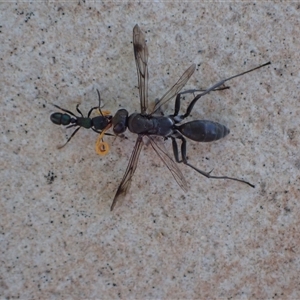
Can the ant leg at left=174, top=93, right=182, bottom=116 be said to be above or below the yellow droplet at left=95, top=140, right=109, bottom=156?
above

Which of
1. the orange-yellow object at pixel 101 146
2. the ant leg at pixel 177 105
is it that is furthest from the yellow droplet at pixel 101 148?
the ant leg at pixel 177 105

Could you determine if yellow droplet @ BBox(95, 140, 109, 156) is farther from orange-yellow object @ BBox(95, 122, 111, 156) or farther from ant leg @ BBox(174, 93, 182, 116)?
ant leg @ BBox(174, 93, 182, 116)

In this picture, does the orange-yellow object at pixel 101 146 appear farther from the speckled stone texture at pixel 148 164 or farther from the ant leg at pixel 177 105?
the ant leg at pixel 177 105

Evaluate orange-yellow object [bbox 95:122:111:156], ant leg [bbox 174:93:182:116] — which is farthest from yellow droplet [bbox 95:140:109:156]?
ant leg [bbox 174:93:182:116]

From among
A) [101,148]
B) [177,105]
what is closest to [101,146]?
[101,148]

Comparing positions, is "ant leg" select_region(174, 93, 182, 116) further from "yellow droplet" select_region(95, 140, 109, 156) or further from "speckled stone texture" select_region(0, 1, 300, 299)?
"yellow droplet" select_region(95, 140, 109, 156)

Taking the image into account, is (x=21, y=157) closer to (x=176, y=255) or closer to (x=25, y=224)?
(x=25, y=224)

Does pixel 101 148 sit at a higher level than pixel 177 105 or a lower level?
lower

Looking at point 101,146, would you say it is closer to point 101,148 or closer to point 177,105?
point 101,148
